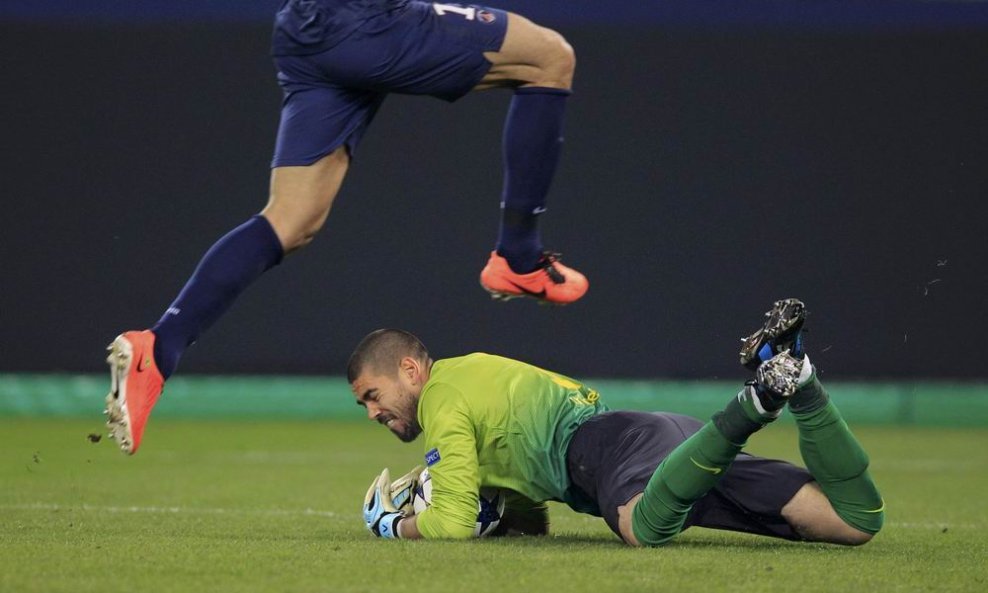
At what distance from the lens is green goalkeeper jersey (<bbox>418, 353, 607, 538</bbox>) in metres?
3.79

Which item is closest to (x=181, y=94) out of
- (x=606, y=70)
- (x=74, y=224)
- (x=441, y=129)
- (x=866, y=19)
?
(x=74, y=224)

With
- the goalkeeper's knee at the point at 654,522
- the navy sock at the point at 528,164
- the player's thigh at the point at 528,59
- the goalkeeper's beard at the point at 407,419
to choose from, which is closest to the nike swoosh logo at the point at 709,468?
the goalkeeper's knee at the point at 654,522

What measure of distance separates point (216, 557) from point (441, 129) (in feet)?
20.0

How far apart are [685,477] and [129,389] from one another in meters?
1.42

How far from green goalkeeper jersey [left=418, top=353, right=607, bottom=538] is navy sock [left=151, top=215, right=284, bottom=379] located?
62cm

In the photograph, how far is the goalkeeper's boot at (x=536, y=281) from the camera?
3936 mm

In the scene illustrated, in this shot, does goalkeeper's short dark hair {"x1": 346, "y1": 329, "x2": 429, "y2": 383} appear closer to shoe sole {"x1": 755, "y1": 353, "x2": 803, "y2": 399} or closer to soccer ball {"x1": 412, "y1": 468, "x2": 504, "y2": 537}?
soccer ball {"x1": 412, "y1": 468, "x2": 504, "y2": 537}

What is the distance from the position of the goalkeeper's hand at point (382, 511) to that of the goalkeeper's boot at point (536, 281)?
24.6 inches

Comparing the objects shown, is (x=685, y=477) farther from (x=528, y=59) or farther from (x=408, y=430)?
(x=528, y=59)

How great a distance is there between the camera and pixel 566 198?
359 inches

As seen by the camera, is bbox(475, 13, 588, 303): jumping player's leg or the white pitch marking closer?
bbox(475, 13, 588, 303): jumping player's leg

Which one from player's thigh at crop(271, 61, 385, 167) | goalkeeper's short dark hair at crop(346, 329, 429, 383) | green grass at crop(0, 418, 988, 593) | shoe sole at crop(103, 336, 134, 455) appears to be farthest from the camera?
goalkeeper's short dark hair at crop(346, 329, 429, 383)

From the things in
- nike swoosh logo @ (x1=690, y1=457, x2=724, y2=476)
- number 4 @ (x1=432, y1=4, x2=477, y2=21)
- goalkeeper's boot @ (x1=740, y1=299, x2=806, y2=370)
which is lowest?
nike swoosh logo @ (x1=690, y1=457, x2=724, y2=476)

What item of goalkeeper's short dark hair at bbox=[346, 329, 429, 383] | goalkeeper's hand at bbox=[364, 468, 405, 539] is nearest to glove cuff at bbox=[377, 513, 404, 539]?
goalkeeper's hand at bbox=[364, 468, 405, 539]
